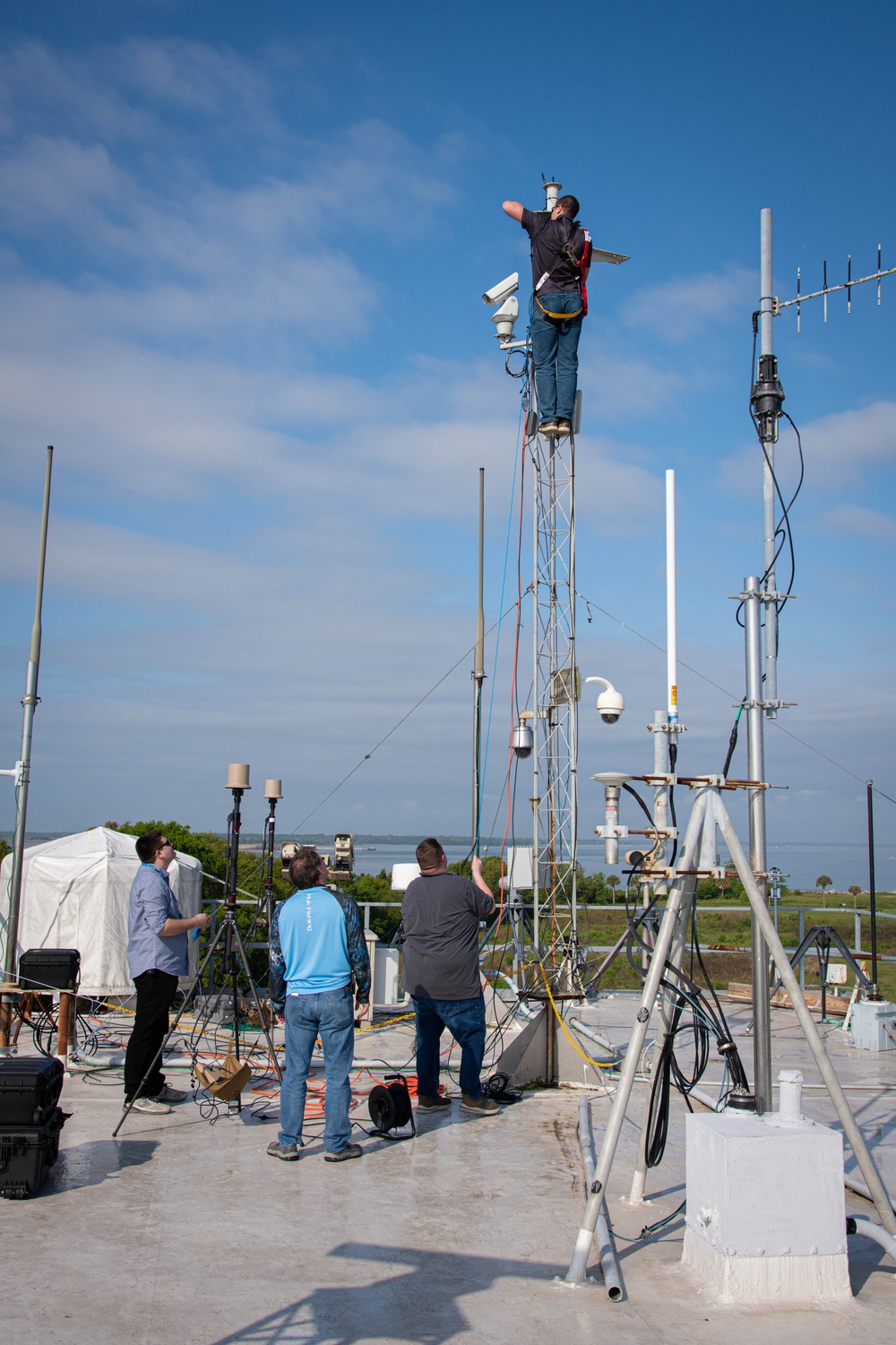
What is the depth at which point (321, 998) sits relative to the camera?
540 centimetres

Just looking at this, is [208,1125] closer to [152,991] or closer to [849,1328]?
[152,991]

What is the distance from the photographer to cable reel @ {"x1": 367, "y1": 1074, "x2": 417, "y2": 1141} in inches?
226

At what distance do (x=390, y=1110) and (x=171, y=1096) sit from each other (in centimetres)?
154

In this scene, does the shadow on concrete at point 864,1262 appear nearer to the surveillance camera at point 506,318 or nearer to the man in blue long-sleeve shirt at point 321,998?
the man in blue long-sleeve shirt at point 321,998

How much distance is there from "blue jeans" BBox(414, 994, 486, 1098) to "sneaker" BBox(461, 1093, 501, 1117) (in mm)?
39

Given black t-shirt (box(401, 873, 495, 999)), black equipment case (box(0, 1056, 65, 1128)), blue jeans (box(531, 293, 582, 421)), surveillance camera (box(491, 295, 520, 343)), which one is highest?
surveillance camera (box(491, 295, 520, 343))

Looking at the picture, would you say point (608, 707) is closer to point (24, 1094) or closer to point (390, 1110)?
point (390, 1110)

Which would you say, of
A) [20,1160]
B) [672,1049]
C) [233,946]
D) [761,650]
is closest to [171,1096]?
[233,946]

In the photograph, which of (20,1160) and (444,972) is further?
(444,972)

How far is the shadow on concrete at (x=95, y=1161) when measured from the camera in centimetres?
481

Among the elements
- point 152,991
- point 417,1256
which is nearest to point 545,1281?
Result: point 417,1256

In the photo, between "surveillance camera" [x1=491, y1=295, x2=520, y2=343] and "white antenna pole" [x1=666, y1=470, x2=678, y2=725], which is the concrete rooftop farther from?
"surveillance camera" [x1=491, y1=295, x2=520, y2=343]

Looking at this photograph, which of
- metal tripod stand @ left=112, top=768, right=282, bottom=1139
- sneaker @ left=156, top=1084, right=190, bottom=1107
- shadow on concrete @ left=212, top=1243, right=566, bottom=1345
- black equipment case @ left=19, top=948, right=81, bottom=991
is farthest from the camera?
black equipment case @ left=19, top=948, right=81, bottom=991

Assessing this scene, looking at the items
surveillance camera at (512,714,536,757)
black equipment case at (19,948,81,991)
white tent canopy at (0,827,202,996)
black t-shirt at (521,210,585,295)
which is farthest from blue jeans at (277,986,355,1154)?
black t-shirt at (521,210,585,295)
